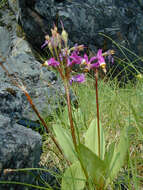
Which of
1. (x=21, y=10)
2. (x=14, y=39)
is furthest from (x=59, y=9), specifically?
(x=14, y=39)

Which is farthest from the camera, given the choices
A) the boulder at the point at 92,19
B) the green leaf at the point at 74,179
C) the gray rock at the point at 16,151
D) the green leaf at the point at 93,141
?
the boulder at the point at 92,19

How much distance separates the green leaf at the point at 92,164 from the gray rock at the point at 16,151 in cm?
18

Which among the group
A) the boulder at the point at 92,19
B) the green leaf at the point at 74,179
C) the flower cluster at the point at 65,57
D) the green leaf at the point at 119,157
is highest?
the boulder at the point at 92,19

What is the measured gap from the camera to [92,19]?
309 cm

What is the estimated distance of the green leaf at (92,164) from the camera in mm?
822

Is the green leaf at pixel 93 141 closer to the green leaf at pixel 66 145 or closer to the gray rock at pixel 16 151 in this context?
the green leaf at pixel 66 145

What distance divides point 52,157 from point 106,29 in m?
2.27

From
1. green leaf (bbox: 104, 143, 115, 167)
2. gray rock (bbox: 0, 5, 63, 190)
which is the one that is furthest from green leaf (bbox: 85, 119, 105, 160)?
gray rock (bbox: 0, 5, 63, 190)

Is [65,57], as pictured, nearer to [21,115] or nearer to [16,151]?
[16,151]

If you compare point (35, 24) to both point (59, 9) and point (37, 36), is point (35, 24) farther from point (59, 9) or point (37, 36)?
point (59, 9)

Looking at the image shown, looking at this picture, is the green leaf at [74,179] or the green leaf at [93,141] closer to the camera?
the green leaf at [74,179]

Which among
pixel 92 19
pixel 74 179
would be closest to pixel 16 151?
pixel 74 179

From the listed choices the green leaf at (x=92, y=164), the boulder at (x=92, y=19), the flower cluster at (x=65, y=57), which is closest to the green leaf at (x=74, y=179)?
the green leaf at (x=92, y=164)

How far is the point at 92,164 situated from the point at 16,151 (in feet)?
0.91
